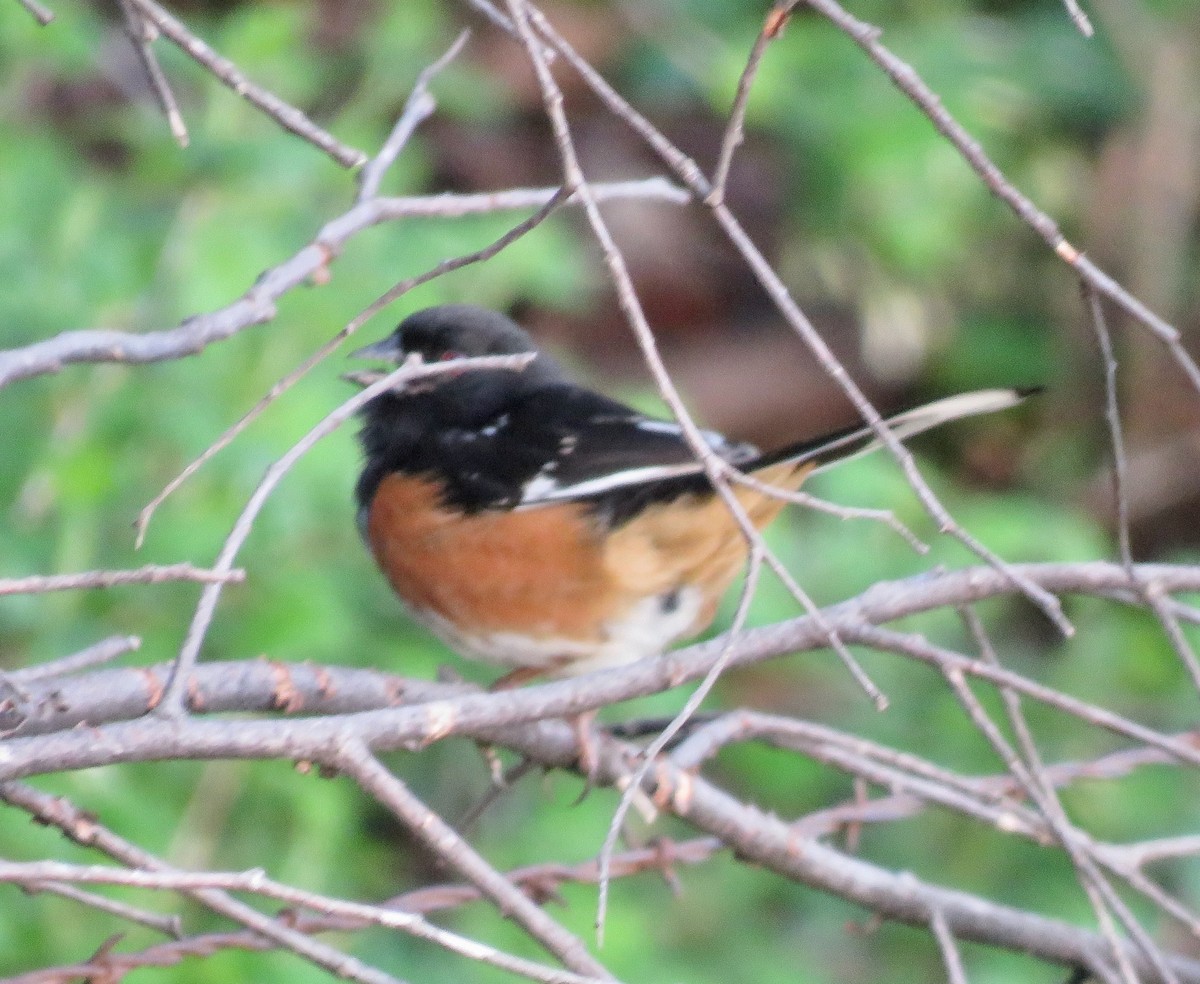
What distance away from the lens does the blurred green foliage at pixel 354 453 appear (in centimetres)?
A: 303

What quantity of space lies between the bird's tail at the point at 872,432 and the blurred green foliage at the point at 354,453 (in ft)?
1.68

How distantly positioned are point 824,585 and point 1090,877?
6.69 ft

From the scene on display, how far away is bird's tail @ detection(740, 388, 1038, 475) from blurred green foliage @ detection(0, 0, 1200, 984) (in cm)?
51

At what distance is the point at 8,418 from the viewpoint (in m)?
3.09

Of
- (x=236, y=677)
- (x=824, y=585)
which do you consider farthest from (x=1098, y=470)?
(x=236, y=677)

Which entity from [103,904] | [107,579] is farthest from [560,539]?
[107,579]

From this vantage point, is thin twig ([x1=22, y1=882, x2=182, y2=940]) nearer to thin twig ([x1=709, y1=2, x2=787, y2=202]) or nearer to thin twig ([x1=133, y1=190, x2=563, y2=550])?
thin twig ([x1=133, y1=190, x2=563, y2=550])

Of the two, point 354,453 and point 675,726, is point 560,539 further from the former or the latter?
point 675,726

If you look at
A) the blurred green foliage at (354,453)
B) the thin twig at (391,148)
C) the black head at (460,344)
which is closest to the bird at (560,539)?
the black head at (460,344)

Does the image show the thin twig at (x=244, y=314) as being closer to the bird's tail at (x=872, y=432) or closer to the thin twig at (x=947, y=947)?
the bird's tail at (x=872, y=432)

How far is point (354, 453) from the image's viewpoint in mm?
3172

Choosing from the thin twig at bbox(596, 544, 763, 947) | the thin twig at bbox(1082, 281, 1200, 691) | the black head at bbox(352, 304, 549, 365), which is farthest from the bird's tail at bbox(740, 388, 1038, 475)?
the black head at bbox(352, 304, 549, 365)

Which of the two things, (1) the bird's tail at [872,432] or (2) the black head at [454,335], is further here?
(2) the black head at [454,335]

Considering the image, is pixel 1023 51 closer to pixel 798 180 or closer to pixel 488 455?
pixel 798 180
